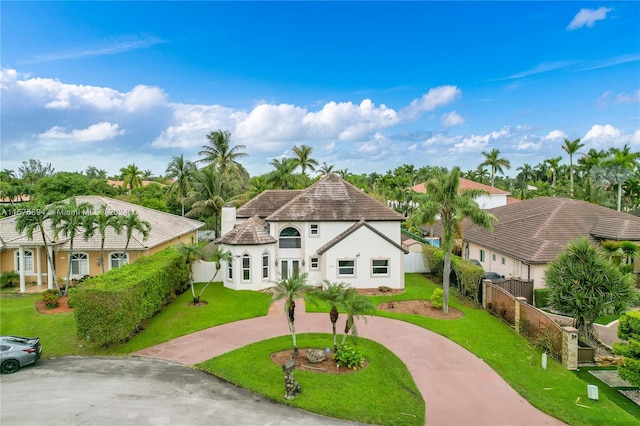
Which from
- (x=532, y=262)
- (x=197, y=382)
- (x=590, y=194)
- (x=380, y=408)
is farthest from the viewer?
(x=590, y=194)

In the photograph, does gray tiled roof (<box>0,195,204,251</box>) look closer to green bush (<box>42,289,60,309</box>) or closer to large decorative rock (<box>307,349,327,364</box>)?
green bush (<box>42,289,60,309</box>)

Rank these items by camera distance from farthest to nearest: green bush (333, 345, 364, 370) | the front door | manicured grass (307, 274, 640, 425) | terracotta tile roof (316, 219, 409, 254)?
the front door
terracotta tile roof (316, 219, 409, 254)
green bush (333, 345, 364, 370)
manicured grass (307, 274, 640, 425)

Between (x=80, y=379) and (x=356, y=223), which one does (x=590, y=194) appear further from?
(x=80, y=379)

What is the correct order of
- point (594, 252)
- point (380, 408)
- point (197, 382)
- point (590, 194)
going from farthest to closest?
point (590, 194) < point (594, 252) < point (197, 382) < point (380, 408)

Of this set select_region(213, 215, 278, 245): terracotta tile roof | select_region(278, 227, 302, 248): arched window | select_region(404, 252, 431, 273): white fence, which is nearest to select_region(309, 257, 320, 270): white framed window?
select_region(278, 227, 302, 248): arched window

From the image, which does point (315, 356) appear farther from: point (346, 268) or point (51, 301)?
point (51, 301)

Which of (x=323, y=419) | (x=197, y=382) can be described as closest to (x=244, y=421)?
(x=323, y=419)

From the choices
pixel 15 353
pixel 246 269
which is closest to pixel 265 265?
pixel 246 269
